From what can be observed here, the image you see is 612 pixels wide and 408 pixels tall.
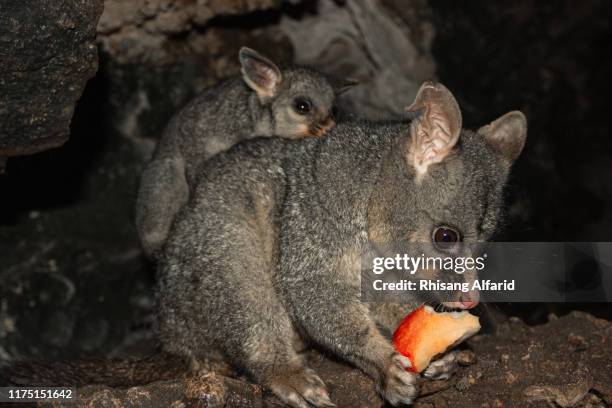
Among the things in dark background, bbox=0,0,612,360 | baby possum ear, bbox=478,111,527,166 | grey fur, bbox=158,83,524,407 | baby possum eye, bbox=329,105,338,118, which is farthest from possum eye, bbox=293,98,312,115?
baby possum ear, bbox=478,111,527,166

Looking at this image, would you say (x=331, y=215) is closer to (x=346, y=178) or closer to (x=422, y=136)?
(x=346, y=178)

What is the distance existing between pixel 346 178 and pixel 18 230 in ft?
13.8

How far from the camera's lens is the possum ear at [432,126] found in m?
4.50

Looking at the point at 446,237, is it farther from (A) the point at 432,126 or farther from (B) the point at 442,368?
(B) the point at 442,368

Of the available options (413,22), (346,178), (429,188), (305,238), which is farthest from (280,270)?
(413,22)

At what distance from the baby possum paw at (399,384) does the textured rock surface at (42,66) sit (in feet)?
9.12

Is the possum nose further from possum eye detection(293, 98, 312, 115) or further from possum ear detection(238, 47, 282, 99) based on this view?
possum ear detection(238, 47, 282, 99)

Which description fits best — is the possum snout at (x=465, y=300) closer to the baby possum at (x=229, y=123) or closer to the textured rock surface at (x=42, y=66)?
the baby possum at (x=229, y=123)

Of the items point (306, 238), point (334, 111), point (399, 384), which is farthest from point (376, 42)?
point (399, 384)

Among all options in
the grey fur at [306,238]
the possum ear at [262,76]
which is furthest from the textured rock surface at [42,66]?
the possum ear at [262,76]

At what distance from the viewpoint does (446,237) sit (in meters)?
4.63

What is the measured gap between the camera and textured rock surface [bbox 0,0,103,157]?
192 inches

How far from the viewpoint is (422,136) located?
4.75m

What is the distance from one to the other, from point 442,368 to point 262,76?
3.34 meters
